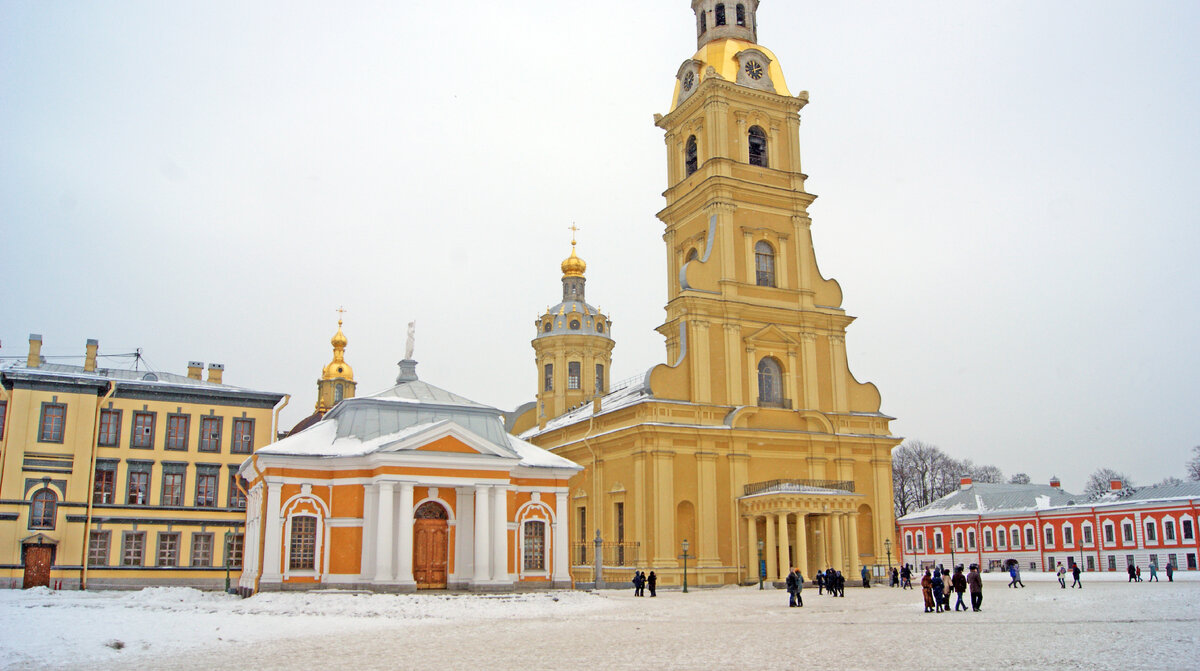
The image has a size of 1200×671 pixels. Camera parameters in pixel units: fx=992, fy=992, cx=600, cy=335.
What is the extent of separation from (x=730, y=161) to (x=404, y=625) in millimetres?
30792

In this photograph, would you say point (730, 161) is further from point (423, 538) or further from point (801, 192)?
point (423, 538)

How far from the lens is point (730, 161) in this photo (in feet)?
152

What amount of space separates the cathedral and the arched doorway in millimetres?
8150

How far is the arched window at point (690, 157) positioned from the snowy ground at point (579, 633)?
25.4m

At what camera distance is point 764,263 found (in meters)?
46.8

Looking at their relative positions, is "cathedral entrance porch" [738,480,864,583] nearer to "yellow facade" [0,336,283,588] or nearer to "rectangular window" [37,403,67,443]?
"yellow facade" [0,336,283,588]

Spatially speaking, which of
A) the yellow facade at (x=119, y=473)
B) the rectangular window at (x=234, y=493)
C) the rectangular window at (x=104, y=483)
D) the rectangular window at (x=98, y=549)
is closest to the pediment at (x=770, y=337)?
the yellow facade at (x=119, y=473)

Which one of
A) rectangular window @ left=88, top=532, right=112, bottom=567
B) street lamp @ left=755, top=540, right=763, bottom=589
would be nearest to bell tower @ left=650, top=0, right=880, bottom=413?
street lamp @ left=755, top=540, right=763, bottom=589

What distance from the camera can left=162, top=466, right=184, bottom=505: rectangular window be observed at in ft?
134

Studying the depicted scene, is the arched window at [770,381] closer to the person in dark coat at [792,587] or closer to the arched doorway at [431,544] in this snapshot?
the arched doorway at [431,544]

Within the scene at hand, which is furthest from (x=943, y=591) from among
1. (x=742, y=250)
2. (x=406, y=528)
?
(x=742, y=250)

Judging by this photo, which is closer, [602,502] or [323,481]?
[323,481]

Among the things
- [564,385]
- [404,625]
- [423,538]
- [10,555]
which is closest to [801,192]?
[564,385]

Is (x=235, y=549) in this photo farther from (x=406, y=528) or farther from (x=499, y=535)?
(x=499, y=535)
